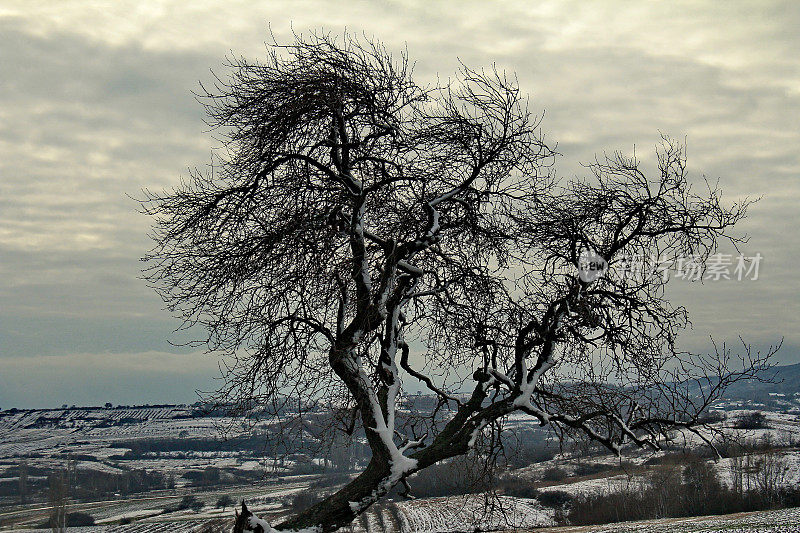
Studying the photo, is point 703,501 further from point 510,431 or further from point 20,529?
point 20,529

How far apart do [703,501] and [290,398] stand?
5389 centimetres

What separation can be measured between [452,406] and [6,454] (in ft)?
500

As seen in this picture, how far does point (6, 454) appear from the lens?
13238cm

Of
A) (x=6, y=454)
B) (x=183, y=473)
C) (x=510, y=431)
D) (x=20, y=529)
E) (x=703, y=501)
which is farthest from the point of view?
(x=6, y=454)

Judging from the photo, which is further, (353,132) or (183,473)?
(183,473)

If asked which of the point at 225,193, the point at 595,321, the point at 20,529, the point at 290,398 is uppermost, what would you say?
the point at 225,193

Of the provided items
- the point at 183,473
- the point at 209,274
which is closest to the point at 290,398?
the point at 209,274

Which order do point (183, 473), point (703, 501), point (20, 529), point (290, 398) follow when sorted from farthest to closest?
point (183, 473), point (20, 529), point (703, 501), point (290, 398)

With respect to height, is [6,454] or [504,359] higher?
[504,359]

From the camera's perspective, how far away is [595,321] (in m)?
7.54

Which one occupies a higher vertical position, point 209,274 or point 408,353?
point 209,274

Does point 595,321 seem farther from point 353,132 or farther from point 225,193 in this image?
point 225,193

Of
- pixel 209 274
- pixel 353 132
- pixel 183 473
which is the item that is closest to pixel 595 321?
pixel 353 132

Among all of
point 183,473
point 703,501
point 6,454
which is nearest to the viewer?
point 703,501
